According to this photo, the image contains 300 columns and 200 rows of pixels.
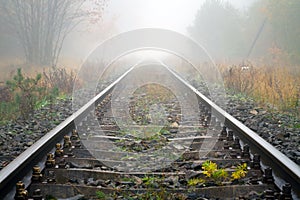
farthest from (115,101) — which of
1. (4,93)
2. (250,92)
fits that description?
(250,92)

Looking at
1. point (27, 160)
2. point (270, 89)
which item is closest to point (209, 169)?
point (27, 160)

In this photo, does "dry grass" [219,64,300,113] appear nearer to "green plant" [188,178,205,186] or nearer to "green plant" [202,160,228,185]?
"green plant" [202,160,228,185]

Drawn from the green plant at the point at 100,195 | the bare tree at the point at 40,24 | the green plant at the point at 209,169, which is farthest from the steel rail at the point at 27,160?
the bare tree at the point at 40,24

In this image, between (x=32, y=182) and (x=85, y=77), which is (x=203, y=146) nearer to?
(x=32, y=182)

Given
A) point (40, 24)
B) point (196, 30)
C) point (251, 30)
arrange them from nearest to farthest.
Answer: point (40, 24), point (251, 30), point (196, 30)

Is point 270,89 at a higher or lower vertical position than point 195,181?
higher

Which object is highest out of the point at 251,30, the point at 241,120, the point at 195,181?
the point at 251,30

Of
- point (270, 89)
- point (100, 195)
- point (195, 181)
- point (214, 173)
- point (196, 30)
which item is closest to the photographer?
point (100, 195)

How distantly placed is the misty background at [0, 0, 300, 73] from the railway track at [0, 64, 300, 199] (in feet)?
38.6

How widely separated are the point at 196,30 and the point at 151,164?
34.0m

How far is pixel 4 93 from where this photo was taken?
7980 mm

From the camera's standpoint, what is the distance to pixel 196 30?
3697cm

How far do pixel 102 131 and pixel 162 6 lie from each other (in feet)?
400

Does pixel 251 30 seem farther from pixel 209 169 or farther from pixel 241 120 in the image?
pixel 209 169
